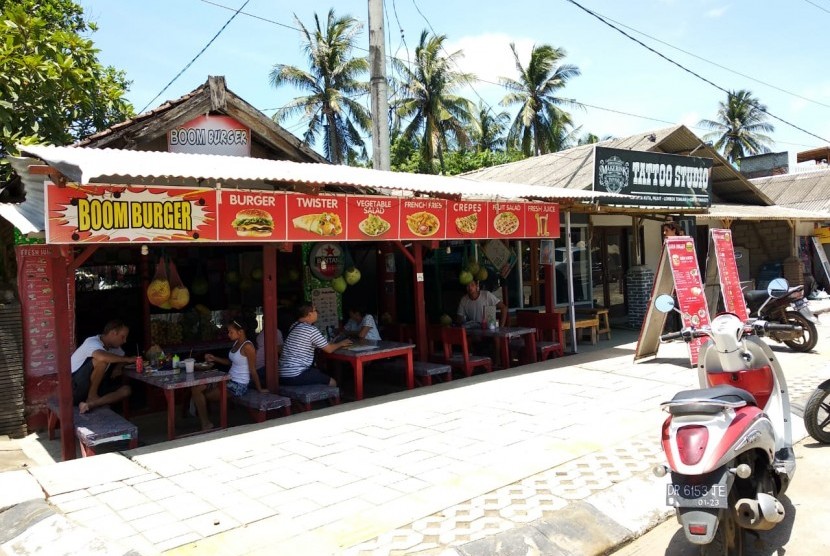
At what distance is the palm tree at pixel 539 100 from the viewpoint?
31.0m

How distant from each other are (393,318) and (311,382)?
3.53m

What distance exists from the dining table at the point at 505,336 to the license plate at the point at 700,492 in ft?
20.3

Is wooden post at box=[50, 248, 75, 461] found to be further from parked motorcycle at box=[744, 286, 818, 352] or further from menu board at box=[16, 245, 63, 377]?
parked motorcycle at box=[744, 286, 818, 352]

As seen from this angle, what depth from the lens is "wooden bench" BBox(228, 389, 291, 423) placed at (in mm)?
6820

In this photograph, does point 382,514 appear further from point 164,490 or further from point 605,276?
point 605,276

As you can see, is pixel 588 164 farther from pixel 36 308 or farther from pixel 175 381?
pixel 36 308

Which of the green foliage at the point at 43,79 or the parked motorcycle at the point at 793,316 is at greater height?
the green foliage at the point at 43,79

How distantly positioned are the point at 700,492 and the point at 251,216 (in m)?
5.06

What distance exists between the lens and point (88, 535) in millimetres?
3982

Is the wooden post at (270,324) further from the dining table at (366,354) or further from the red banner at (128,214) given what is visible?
the red banner at (128,214)

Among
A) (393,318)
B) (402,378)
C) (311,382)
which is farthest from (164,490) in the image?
(393,318)

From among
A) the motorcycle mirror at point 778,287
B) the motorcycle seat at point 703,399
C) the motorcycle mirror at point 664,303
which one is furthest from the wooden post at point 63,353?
the motorcycle mirror at point 778,287

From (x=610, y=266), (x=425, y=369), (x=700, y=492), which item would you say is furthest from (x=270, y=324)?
(x=610, y=266)

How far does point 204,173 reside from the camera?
6020mm
